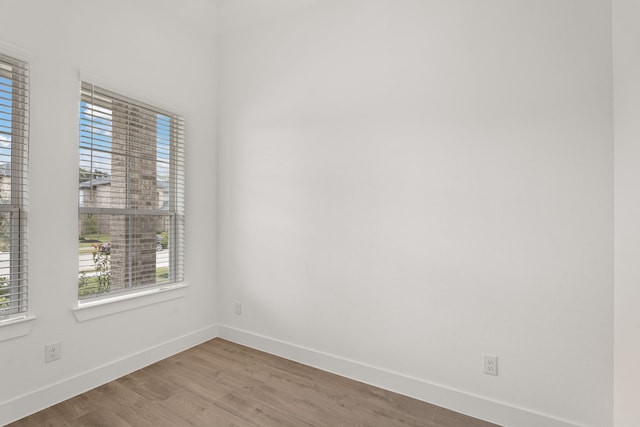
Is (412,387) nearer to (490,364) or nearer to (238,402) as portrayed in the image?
(490,364)

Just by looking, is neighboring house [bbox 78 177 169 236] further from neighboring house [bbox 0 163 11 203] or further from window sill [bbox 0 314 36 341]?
window sill [bbox 0 314 36 341]

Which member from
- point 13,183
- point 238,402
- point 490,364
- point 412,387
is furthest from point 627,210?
point 13,183

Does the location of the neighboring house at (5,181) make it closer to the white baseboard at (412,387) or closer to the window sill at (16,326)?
the window sill at (16,326)

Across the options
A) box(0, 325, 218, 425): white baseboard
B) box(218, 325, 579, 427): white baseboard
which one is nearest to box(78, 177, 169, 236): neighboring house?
box(0, 325, 218, 425): white baseboard

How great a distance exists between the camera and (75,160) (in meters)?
2.22

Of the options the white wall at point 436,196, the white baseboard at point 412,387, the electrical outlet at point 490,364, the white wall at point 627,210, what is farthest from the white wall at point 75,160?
the white wall at point 627,210

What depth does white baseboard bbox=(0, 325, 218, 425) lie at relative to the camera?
6.34ft

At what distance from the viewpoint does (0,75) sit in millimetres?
1926

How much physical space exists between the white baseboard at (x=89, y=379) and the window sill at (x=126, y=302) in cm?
37

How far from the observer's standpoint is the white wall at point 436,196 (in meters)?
1.80

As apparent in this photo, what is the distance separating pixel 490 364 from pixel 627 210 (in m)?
1.12

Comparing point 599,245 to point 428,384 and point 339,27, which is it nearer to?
point 428,384

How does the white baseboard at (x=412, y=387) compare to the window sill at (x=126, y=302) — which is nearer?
the white baseboard at (x=412, y=387)

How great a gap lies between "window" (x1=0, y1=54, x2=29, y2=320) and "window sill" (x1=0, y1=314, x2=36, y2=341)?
59mm
